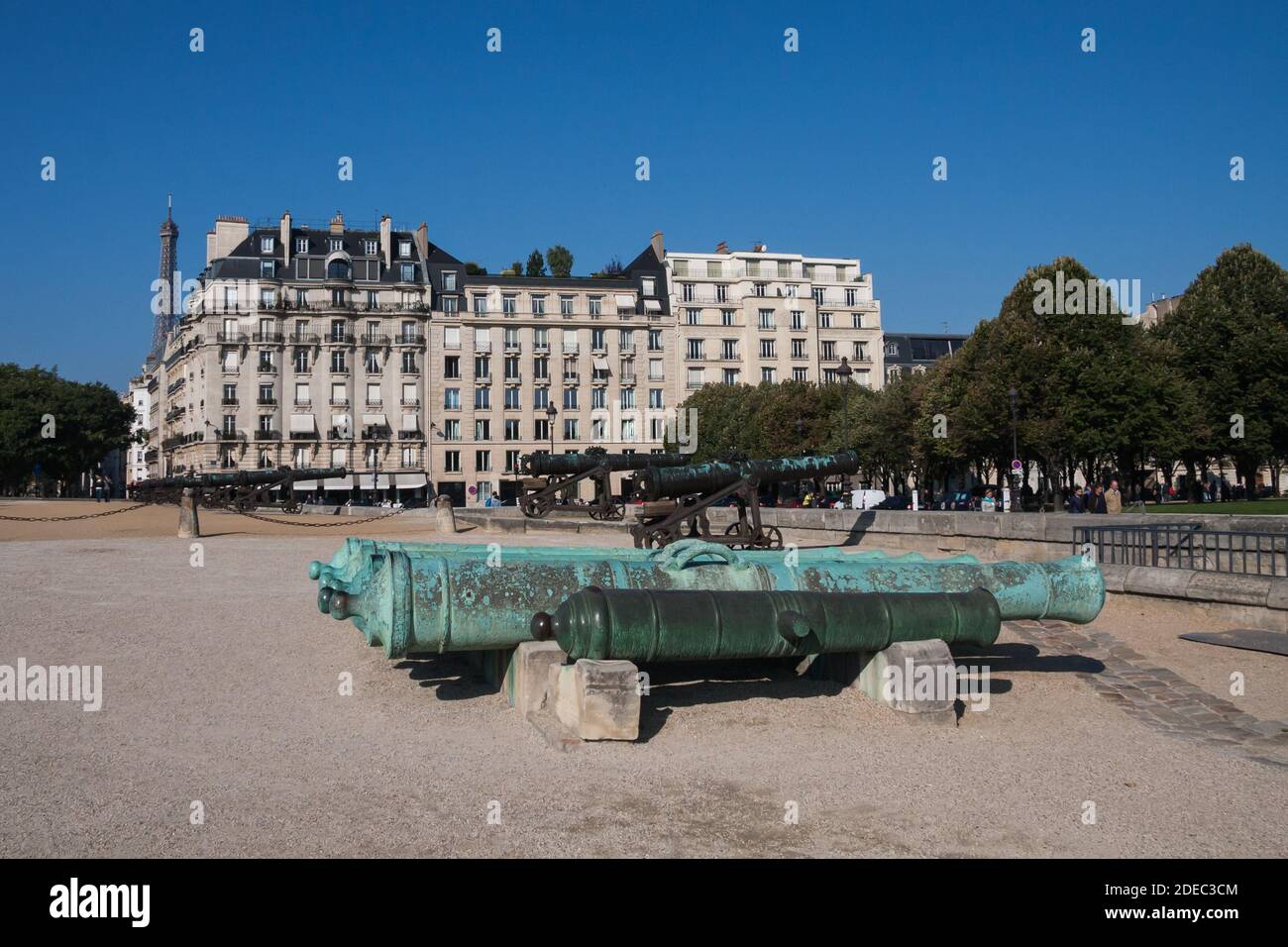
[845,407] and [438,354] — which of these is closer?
[845,407]

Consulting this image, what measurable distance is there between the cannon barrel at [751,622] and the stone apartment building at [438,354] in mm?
64132

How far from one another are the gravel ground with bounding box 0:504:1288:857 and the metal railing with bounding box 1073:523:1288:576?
4131 millimetres

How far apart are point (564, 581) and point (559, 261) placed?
82.4 meters

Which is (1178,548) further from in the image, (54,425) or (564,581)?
(54,425)

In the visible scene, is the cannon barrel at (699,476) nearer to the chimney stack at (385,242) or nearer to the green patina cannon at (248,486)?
the green patina cannon at (248,486)

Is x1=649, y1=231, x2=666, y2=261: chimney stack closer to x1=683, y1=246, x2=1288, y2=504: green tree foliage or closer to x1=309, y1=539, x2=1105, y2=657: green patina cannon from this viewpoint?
x1=683, y1=246, x2=1288, y2=504: green tree foliage

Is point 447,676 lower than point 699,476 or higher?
lower

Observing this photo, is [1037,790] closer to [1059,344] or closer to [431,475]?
[1059,344]

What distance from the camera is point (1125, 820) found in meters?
5.71

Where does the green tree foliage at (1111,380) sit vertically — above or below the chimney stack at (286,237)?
below

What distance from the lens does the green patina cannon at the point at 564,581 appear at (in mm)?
7363

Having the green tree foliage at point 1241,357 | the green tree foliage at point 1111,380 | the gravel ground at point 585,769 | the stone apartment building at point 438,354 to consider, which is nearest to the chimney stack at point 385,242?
the stone apartment building at point 438,354

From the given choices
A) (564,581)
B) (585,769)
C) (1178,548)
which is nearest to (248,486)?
(1178,548)

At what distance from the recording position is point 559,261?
289 feet
